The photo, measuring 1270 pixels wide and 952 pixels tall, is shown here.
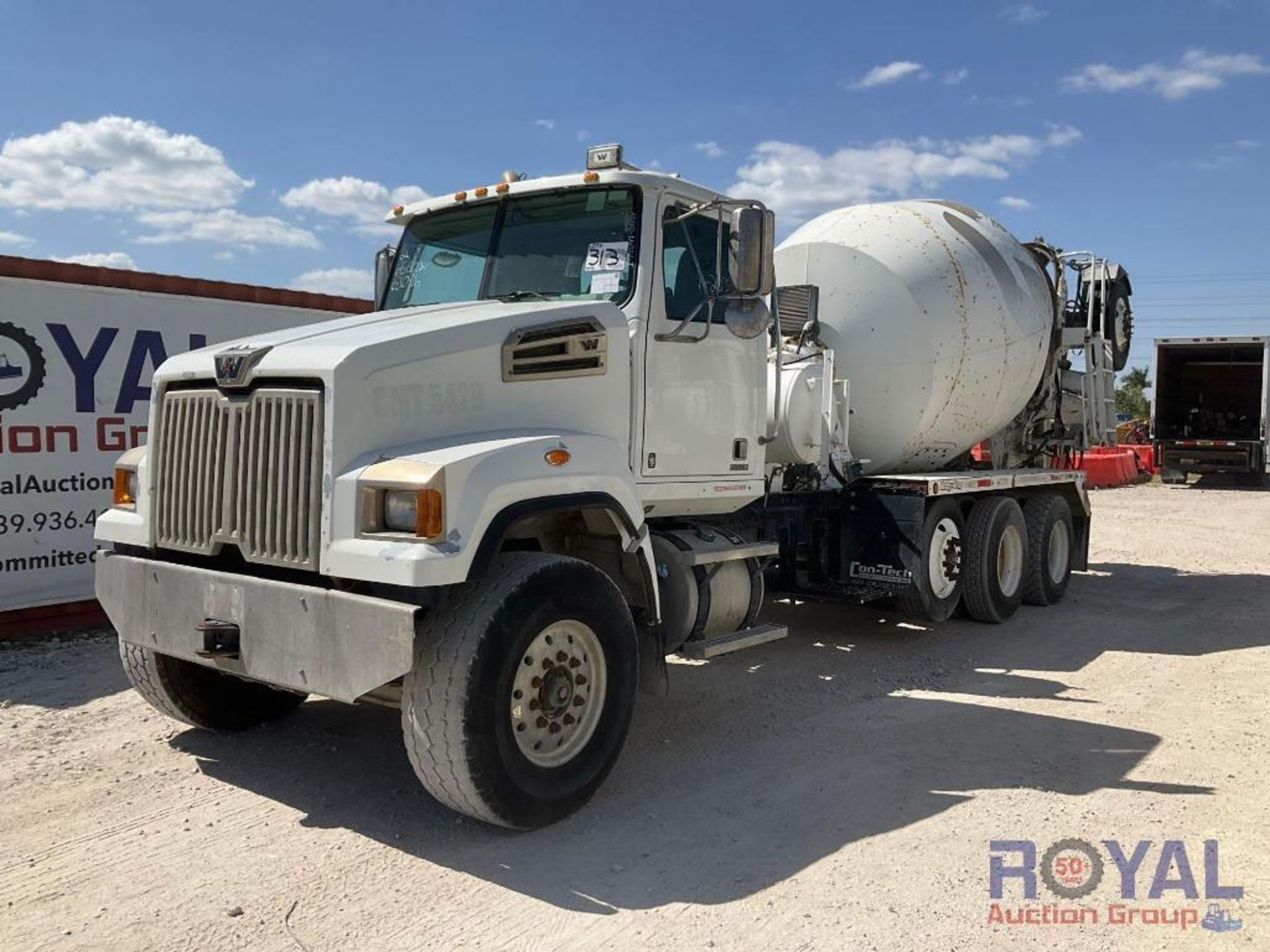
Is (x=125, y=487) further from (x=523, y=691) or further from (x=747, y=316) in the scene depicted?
(x=747, y=316)

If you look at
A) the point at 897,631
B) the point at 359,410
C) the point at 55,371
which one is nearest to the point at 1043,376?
the point at 897,631

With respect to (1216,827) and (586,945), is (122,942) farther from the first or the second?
(1216,827)

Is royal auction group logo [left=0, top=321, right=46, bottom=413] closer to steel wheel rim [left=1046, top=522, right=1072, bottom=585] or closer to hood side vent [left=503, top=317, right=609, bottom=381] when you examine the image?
hood side vent [left=503, top=317, right=609, bottom=381]

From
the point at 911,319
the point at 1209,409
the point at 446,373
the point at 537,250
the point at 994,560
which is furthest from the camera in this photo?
the point at 1209,409

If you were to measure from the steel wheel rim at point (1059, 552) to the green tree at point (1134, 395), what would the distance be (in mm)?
47217

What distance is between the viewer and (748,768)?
5.27 metres

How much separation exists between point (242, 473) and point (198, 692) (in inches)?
62.6

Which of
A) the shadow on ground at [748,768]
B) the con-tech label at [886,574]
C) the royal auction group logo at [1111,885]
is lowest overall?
the royal auction group logo at [1111,885]

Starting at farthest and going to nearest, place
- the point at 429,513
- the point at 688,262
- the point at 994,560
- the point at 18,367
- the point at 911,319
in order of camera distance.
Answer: the point at 994,560
the point at 911,319
the point at 18,367
the point at 688,262
the point at 429,513

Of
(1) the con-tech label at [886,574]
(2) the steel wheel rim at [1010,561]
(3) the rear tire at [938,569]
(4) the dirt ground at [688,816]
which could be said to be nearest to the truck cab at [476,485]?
(4) the dirt ground at [688,816]

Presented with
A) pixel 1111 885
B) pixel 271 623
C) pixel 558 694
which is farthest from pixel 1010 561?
pixel 271 623

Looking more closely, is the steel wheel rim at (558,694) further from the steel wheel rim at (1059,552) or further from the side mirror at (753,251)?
the steel wheel rim at (1059,552)

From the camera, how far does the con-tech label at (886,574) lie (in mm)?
8031

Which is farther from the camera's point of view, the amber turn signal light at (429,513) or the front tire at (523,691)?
the front tire at (523,691)
